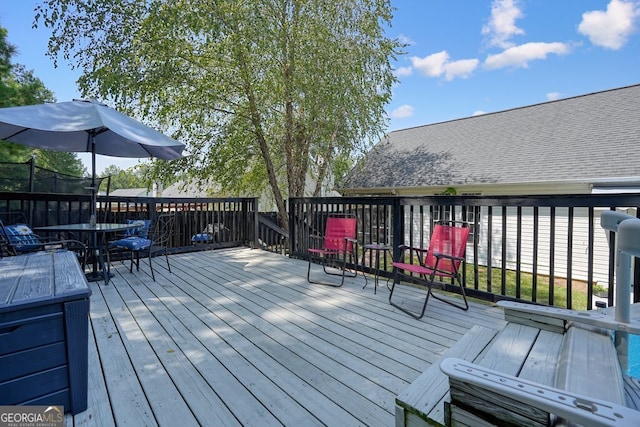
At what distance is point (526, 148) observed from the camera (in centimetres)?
953

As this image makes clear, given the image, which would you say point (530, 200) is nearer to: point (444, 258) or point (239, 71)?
point (444, 258)

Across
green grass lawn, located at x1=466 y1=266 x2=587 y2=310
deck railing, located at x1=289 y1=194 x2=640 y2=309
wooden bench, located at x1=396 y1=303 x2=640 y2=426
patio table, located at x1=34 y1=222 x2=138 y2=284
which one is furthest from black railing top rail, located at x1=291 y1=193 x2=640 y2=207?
patio table, located at x1=34 y1=222 x2=138 y2=284

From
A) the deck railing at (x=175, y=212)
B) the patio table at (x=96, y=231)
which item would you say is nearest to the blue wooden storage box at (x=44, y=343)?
the patio table at (x=96, y=231)

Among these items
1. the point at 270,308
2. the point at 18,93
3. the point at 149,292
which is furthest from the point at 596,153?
the point at 18,93

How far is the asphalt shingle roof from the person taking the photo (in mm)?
7938

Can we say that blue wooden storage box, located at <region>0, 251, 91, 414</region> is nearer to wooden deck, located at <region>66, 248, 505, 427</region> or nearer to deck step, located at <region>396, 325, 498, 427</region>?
wooden deck, located at <region>66, 248, 505, 427</region>

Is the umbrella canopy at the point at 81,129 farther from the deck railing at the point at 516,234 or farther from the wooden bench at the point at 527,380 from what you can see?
the wooden bench at the point at 527,380

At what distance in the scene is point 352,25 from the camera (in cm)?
836

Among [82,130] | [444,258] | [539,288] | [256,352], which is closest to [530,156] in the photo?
[539,288]

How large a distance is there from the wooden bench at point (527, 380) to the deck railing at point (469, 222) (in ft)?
5.51

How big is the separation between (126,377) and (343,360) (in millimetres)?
1398

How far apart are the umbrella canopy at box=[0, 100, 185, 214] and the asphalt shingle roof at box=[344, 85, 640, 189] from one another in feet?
23.0

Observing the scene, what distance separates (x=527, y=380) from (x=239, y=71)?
8.30 meters

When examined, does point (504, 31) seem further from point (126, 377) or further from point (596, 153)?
point (126, 377)
